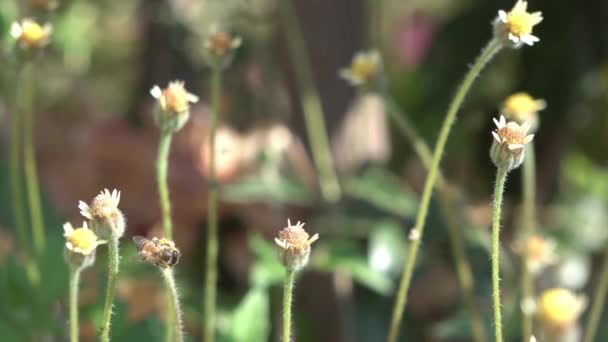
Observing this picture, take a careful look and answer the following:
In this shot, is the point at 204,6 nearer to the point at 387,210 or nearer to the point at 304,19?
the point at 304,19

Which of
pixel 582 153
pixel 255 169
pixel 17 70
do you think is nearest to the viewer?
pixel 17 70

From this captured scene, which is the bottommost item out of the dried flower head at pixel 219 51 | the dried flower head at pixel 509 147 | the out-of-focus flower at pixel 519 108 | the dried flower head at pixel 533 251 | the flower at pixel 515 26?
the dried flower head at pixel 509 147

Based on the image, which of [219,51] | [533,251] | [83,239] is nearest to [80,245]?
[83,239]

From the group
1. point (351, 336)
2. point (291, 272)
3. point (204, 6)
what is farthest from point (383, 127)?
point (291, 272)

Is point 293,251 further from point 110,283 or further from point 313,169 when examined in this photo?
point 313,169

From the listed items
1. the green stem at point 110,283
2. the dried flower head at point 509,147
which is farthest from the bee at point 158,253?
the dried flower head at point 509,147

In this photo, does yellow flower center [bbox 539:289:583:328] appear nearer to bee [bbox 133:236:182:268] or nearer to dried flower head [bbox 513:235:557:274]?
dried flower head [bbox 513:235:557:274]

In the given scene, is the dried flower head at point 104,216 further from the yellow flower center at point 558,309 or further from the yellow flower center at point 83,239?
the yellow flower center at point 558,309
